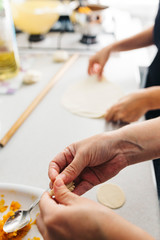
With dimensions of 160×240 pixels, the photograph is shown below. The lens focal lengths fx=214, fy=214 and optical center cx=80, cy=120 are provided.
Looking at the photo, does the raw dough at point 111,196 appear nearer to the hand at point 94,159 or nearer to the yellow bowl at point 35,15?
the hand at point 94,159

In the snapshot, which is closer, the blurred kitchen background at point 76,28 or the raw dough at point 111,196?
the raw dough at point 111,196

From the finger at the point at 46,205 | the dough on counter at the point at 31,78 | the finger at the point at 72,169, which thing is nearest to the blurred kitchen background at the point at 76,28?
the dough on counter at the point at 31,78

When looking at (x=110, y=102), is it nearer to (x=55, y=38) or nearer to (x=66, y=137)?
(x=66, y=137)

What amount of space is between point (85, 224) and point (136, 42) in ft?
2.66

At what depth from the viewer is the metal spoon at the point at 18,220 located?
0.42 m

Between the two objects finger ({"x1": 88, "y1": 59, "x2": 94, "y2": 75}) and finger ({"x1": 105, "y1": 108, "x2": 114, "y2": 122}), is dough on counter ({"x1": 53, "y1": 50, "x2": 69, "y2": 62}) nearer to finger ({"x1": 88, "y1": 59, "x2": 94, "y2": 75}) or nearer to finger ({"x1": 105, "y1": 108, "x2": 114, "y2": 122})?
finger ({"x1": 88, "y1": 59, "x2": 94, "y2": 75})

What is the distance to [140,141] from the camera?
0.49m

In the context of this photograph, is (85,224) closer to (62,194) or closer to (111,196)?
(62,194)

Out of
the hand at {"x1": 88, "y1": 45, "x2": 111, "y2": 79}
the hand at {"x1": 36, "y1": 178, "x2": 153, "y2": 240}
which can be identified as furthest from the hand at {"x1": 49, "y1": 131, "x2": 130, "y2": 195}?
the hand at {"x1": 88, "y1": 45, "x2": 111, "y2": 79}

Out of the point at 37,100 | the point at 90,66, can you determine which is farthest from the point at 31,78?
the point at 90,66

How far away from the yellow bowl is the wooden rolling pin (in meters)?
0.24

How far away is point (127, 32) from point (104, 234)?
134 cm

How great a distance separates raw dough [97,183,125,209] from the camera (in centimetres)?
48

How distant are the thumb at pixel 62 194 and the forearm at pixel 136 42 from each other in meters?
0.70
